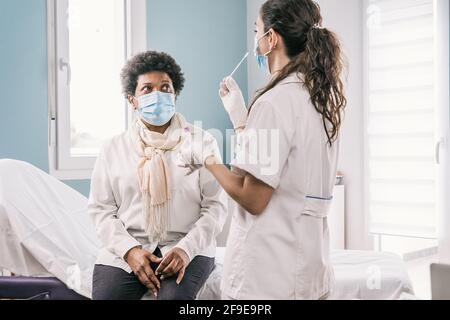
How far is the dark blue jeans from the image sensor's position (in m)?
1.01

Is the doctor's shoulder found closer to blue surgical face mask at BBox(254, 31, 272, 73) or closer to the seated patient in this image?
blue surgical face mask at BBox(254, 31, 272, 73)

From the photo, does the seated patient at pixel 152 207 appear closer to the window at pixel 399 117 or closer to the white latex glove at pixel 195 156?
the white latex glove at pixel 195 156

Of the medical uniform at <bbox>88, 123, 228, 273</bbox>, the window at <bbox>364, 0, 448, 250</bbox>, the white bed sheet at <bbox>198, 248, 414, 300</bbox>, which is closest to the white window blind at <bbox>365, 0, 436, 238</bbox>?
the window at <bbox>364, 0, 448, 250</bbox>

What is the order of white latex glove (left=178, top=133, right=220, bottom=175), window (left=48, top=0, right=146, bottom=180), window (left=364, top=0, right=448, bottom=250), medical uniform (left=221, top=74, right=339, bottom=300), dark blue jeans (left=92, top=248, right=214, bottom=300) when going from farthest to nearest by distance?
window (left=364, top=0, right=448, bottom=250) → window (left=48, top=0, right=146, bottom=180) → dark blue jeans (left=92, top=248, right=214, bottom=300) → white latex glove (left=178, top=133, right=220, bottom=175) → medical uniform (left=221, top=74, right=339, bottom=300)

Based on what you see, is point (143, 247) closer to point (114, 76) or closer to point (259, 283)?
point (259, 283)

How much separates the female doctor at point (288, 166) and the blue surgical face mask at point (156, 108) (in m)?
0.33

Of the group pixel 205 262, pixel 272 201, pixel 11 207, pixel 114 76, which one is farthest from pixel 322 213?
pixel 114 76

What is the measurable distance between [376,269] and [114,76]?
995 mm

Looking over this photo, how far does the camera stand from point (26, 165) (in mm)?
1344

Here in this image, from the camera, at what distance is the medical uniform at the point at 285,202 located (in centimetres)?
76

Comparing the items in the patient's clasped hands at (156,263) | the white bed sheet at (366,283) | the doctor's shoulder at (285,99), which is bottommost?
the white bed sheet at (366,283)

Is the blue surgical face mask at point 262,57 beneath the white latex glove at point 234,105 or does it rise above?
above

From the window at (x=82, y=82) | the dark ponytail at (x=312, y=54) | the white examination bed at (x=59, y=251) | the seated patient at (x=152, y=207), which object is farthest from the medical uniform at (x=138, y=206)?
the window at (x=82, y=82)

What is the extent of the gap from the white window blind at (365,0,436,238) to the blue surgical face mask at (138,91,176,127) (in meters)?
1.01
